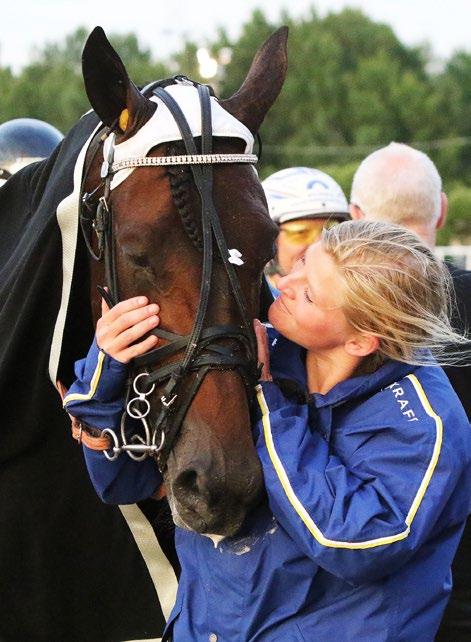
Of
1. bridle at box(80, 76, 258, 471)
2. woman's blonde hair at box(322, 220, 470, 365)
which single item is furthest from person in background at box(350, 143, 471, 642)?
bridle at box(80, 76, 258, 471)

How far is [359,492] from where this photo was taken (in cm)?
200

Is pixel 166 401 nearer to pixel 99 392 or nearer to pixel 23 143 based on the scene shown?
pixel 99 392

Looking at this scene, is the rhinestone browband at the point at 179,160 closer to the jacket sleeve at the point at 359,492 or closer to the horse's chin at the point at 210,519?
the jacket sleeve at the point at 359,492

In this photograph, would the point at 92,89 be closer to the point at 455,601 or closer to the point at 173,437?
the point at 173,437

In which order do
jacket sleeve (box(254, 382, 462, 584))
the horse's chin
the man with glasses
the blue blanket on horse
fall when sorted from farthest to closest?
the man with glasses, the blue blanket on horse, the horse's chin, jacket sleeve (box(254, 382, 462, 584))

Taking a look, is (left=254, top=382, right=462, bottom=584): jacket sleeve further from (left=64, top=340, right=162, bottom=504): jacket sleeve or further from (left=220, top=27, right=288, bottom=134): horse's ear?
(left=220, top=27, right=288, bottom=134): horse's ear

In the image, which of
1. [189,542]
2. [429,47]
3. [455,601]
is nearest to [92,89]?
[189,542]

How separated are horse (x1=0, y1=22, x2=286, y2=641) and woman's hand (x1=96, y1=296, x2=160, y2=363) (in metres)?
0.04

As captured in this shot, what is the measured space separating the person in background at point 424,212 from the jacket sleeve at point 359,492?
121 cm

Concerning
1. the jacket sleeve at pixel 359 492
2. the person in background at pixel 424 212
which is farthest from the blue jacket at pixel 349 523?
the person in background at pixel 424 212

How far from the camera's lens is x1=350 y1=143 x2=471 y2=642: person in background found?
11.0 feet

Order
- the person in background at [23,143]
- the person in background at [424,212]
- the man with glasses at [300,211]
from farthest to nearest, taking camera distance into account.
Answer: the man with glasses at [300,211] < the person in background at [23,143] < the person in background at [424,212]

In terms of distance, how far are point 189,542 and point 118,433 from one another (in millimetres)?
339

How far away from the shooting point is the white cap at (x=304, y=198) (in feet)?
16.0
